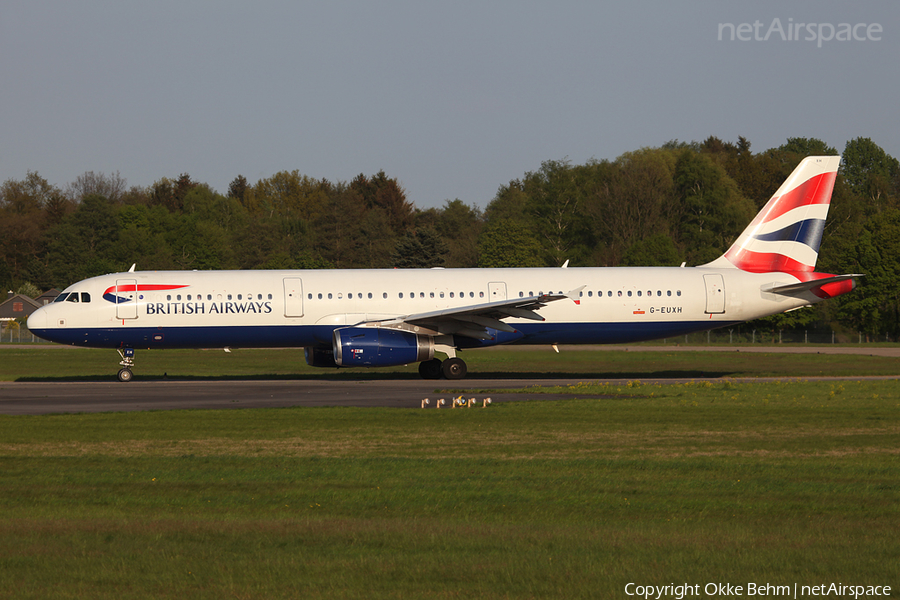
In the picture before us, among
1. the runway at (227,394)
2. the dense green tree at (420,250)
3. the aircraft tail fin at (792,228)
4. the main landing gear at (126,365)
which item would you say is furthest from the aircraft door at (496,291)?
the dense green tree at (420,250)

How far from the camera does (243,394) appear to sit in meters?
24.5

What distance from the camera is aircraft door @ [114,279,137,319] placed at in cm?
2944

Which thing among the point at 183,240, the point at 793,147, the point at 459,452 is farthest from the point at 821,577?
the point at 793,147

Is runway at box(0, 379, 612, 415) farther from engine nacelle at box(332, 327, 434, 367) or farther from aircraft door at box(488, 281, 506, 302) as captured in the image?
aircraft door at box(488, 281, 506, 302)

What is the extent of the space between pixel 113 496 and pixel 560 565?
5.73 meters

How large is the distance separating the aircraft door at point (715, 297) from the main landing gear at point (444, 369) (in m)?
8.43

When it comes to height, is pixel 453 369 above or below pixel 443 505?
above

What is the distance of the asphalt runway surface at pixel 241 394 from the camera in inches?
846

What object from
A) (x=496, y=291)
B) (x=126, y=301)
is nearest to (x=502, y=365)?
(x=496, y=291)

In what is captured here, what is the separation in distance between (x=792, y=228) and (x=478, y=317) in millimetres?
11716

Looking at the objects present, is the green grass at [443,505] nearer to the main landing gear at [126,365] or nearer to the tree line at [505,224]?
the main landing gear at [126,365]

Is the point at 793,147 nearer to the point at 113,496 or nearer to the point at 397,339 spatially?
the point at 397,339

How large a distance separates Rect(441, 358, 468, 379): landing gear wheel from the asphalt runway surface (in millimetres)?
409

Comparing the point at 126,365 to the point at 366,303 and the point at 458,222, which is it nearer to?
the point at 366,303
